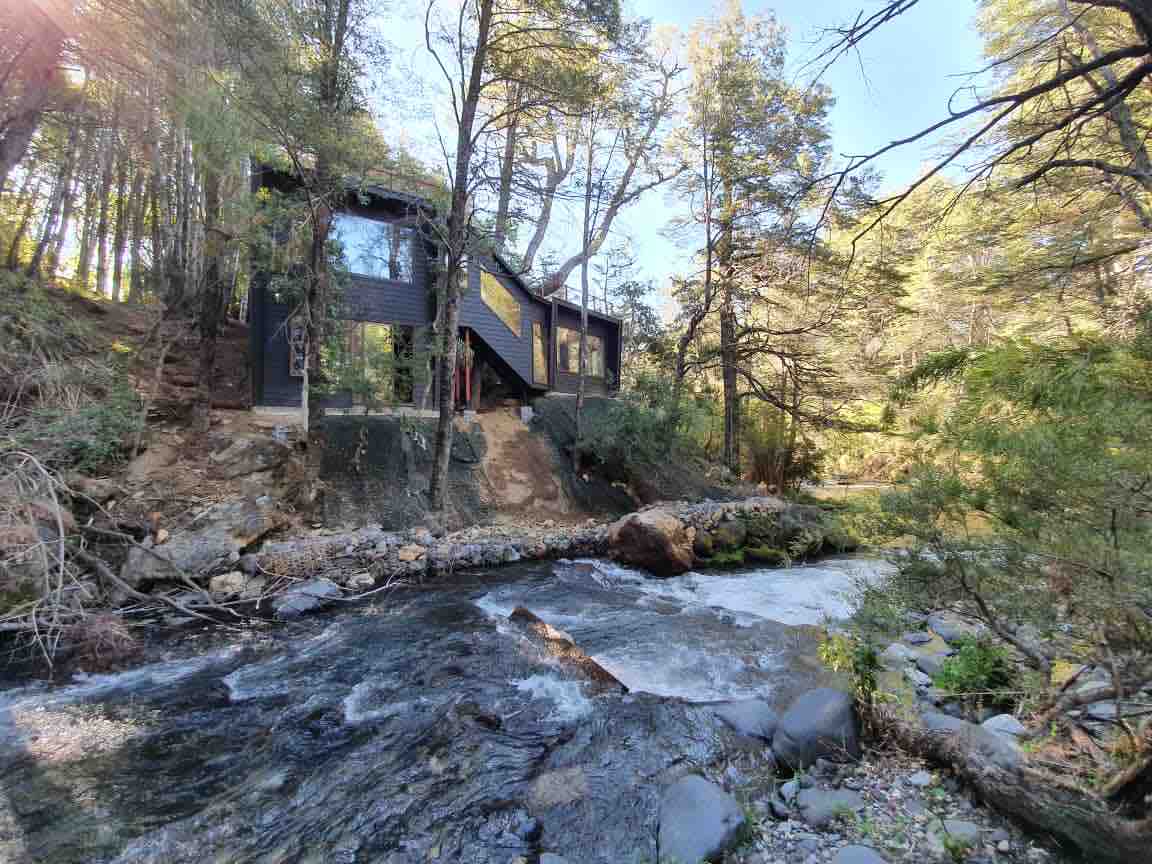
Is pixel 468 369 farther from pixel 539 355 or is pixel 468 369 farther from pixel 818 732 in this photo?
pixel 818 732

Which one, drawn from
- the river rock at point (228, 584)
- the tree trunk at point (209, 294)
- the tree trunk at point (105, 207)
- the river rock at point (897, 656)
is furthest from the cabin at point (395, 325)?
the river rock at point (897, 656)

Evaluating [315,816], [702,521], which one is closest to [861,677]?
[315,816]

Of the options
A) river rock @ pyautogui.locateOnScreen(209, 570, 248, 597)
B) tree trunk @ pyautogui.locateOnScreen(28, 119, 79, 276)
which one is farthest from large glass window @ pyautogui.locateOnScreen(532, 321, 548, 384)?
tree trunk @ pyautogui.locateOnScreen(28, 119, 79, 276)

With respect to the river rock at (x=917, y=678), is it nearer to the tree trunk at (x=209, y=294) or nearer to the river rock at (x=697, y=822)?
the river rock at (x=697, y=822)

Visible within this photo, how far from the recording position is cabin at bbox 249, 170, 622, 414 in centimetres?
987

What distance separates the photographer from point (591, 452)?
12.4 meters

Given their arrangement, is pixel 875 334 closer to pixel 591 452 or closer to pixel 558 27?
pixel 591 452

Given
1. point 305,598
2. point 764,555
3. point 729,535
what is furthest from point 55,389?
point 764,555

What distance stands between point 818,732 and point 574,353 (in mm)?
14925

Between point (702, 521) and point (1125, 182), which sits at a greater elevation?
point (1125, 182)

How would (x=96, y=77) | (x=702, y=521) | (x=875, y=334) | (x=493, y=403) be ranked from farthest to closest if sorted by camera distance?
(x=493, y=403) < (x=875, y=334) < (x=702, y=521) < (x=96, y=77)

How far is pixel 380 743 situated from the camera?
3.34 meters

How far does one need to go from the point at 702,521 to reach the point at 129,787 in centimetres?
868

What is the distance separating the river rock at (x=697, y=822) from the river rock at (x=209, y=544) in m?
5.74
